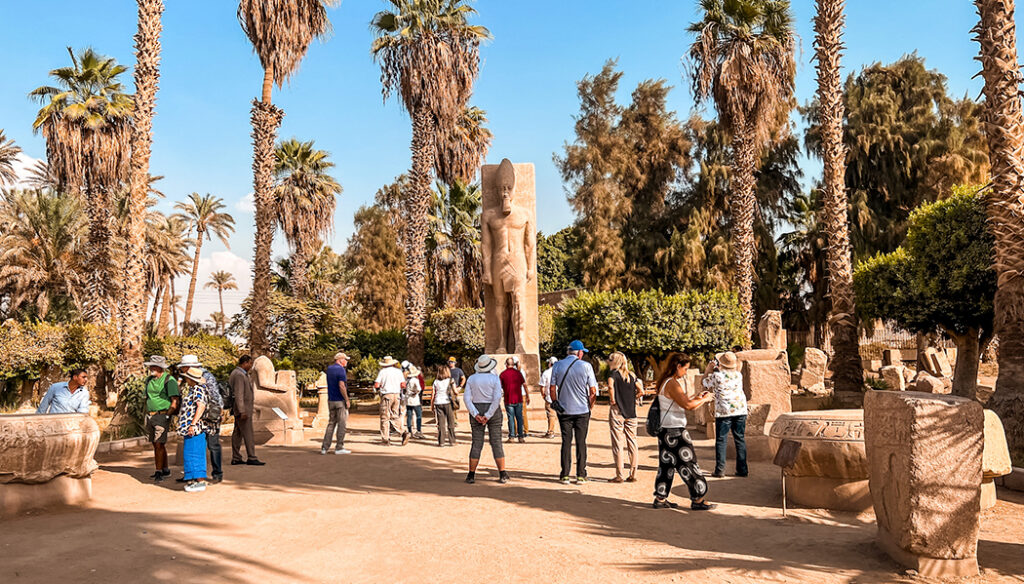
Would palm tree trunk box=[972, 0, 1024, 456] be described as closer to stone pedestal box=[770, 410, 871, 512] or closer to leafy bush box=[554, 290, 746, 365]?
stone pedestal box=[770, 410, 871, 512]

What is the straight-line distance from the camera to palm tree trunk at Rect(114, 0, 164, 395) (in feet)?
48.6

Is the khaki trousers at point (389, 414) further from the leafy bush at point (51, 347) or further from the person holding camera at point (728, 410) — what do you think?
the leafy bush at point (51, 347)

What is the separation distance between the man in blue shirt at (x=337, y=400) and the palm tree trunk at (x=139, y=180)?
682cm

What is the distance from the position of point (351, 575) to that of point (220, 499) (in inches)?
130

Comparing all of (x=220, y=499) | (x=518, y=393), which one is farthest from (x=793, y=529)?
(x=220, y=499)

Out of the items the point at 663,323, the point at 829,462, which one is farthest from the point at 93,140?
the point at 829,462

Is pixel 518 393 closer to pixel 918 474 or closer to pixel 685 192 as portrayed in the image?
pixel 918 474

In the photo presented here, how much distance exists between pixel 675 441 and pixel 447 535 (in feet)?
8.02

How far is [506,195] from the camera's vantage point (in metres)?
13.9

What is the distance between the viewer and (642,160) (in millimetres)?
32250

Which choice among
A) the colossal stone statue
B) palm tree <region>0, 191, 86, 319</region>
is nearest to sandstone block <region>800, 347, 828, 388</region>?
the colossal stone statue

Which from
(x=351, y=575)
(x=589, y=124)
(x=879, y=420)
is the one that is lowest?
(x=351, y=575)

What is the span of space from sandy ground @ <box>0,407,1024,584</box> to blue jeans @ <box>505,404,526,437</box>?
9.08 feet

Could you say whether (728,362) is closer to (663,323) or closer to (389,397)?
(389,397)
